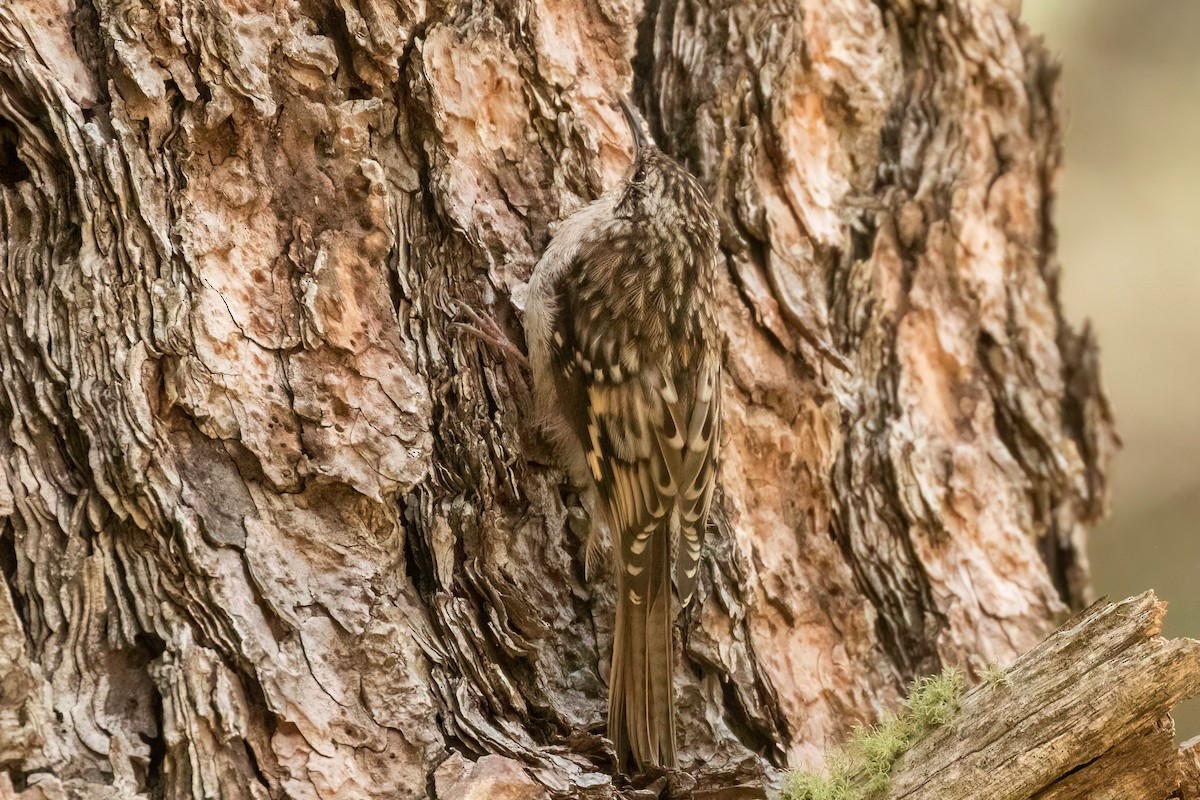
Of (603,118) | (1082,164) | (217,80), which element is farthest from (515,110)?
(1082,164)

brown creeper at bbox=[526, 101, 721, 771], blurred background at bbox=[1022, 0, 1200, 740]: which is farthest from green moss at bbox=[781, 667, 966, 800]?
blurred background at bbox=[1022, 0, 1200, 740]

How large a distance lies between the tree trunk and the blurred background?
2.04 meters

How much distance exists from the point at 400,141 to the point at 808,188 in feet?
3.52

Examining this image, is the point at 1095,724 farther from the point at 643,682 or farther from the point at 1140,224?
the point at 1140,224

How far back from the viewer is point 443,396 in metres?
2.33

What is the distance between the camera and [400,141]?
2400 mm

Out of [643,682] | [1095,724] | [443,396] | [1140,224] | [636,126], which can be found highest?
[1140,224]

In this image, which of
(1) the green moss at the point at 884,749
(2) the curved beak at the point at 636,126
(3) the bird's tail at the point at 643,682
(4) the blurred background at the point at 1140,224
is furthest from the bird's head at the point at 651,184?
(4) the blurred background at the point at 1140,224

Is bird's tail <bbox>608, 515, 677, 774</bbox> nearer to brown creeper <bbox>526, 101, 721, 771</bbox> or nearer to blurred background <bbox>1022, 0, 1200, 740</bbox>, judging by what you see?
brown creeper <bbox>526, 101, 721, 771</bbox>

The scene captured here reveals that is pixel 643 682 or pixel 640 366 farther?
pixel 640 366

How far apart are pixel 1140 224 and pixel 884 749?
4.02 meters

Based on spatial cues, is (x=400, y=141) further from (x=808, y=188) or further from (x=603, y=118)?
(x=808, y=188)

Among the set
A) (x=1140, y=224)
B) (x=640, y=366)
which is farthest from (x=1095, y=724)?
(x=1140, y=224)

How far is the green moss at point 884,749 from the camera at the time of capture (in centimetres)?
203
